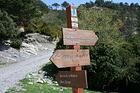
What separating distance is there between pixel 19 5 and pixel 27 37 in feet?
16.1

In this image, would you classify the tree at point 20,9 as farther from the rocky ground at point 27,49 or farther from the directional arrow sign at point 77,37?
the directional arrow sign at point 77,37

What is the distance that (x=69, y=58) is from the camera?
715 cm

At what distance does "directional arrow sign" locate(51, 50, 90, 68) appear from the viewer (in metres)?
6.94

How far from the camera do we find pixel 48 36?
44656mm

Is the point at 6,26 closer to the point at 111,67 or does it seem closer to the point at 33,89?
the point at 111,67

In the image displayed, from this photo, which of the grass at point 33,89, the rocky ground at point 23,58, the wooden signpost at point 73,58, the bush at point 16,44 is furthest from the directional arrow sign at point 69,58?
the bush at point 16,44

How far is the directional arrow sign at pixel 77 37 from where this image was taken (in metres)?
7.17

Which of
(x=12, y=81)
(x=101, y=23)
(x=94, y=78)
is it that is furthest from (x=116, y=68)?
(x=101, y=23)

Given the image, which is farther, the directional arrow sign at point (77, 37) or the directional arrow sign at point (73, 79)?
the directional arrow sign at point (77, 37)

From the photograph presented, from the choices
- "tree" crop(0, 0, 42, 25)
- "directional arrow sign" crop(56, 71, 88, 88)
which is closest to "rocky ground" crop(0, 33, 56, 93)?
"tree" crop(0, 0, 42, 25)

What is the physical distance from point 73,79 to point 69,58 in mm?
420

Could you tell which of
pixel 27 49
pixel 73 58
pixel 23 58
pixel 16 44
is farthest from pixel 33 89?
pixel 27 49

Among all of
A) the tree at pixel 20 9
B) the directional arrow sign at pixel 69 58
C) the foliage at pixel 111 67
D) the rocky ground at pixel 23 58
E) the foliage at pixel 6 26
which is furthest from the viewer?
the tree at pixel 20 9

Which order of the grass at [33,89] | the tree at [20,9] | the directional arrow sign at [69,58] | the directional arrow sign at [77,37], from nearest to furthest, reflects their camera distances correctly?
the directional arrow sign at [69,58]
the directional arrow sign at [77,37]
the grass at [33,89]
the tree at [20,9]
